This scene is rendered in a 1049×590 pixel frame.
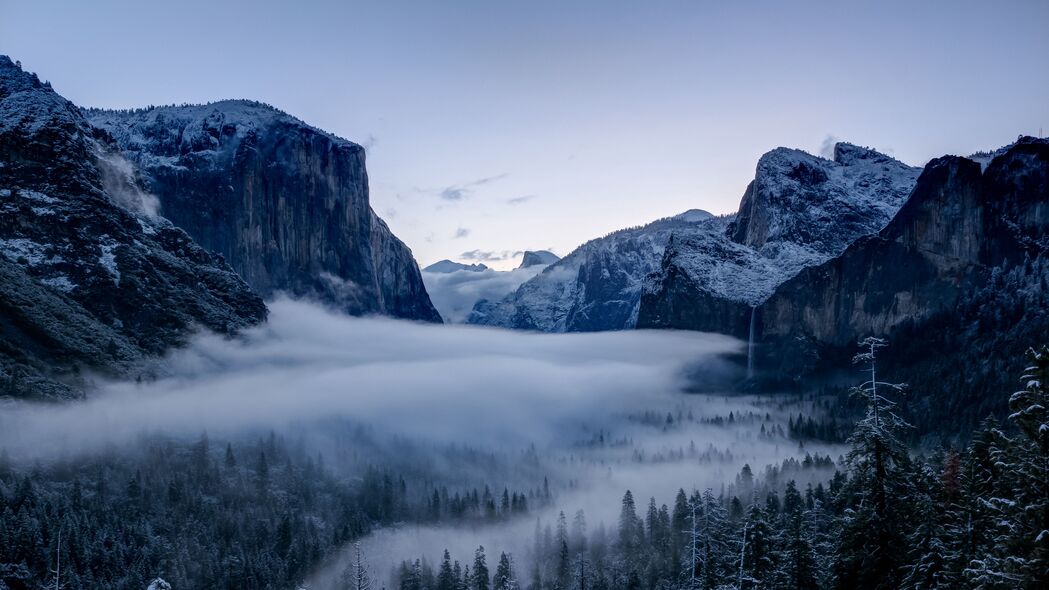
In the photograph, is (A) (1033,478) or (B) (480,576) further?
(B) (480,576)

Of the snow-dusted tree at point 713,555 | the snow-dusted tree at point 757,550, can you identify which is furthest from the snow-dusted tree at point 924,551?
the snow-dusted tree at point 713,555

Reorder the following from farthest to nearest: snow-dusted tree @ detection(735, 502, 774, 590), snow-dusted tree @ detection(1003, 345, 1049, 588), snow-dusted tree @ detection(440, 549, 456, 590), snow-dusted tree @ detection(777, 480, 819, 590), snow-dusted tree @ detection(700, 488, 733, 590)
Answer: snow-dusted tree @ detection(440, 549, 456, 590) < snow-dusted tree @ detection(700, 488, 733, 590) < snow-dusted tree @ detection(735, 502, 774, 590) < snow-dusted tree @ detection(777, 480, 819, 590) < snow-dusted tree @ detection(1003, 345, 1049, 588)

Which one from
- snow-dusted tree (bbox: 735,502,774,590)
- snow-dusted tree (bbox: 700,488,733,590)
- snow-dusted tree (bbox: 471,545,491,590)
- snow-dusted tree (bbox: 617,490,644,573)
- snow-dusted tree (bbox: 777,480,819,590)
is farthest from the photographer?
snow-dusted tree (bbox: 617,490,644,573)

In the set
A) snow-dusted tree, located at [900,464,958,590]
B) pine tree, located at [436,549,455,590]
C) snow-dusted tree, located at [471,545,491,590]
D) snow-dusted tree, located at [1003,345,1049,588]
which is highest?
snow-dusted tree, located at [1003,345,1049,588]

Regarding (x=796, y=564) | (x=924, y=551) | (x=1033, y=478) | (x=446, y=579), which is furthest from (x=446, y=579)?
(x=1033, y=478)

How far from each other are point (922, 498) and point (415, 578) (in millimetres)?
127153

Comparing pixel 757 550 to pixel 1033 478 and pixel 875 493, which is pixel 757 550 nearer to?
pixel 875 493

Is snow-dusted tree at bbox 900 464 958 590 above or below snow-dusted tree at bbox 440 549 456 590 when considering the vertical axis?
above

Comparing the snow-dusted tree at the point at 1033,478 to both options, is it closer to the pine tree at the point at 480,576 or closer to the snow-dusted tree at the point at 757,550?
the snow-dusted tree at the point at 757,550

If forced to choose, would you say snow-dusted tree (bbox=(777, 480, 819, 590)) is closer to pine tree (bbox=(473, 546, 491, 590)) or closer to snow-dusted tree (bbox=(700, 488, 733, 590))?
snow-dusted tree (bbox=(700, 488, 733, 590))

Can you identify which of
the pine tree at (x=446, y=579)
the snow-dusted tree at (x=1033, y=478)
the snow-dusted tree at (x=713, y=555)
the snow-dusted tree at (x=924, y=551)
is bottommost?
the pine tree at (x=446, y=579)

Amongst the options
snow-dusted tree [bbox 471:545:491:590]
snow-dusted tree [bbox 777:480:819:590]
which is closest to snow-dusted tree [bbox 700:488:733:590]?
snow-dusted tree [bbox 777:480:819:590]

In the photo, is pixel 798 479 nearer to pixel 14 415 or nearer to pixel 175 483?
pixel 175 483

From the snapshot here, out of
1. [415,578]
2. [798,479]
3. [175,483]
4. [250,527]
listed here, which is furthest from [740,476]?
[175,483]
